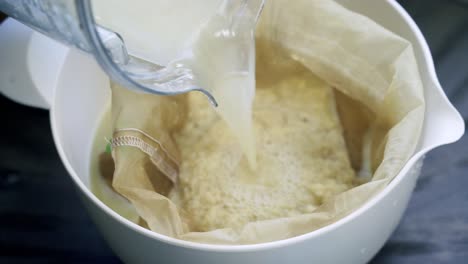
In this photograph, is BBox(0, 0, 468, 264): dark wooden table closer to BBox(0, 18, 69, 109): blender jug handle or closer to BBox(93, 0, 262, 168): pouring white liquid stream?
BBox(0, 18, 69, 109): blender jug handle

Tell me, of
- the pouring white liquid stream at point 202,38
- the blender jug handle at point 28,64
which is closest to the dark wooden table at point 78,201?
the blender jug handle at point 28,64

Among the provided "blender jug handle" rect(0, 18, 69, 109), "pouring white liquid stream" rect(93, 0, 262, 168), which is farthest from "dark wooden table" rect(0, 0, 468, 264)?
"pouring white liquid stream" rect(93, 0, 262, 168)

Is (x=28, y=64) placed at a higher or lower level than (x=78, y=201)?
higher

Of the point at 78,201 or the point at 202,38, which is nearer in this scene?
the point at 202,38

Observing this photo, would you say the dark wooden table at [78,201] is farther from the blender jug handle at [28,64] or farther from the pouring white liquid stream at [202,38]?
the pouring white liquid stream at [202,38]
